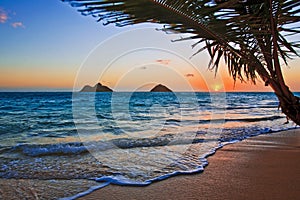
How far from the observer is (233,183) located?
4.14m

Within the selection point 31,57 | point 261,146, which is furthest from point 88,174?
point 31,57

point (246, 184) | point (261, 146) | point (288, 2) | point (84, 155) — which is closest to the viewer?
point (288, 2)

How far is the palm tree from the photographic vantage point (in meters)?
1.17

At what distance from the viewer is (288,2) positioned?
1.44m

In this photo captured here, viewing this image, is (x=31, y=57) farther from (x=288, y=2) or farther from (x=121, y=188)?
(x=288, y=2)

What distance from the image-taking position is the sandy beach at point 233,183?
3709mm

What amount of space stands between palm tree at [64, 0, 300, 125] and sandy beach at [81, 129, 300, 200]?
8.06 ft

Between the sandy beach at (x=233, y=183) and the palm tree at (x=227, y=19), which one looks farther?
the sandy beach at (x=233, y=183)

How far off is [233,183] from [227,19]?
325 cm

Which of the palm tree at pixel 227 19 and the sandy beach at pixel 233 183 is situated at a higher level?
the palm tree at pixel 227 19

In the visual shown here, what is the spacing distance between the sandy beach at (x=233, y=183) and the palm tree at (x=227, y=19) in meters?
2.46

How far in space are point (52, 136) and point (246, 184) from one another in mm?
7273

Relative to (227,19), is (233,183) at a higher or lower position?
lower

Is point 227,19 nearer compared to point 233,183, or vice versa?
point 227,19
